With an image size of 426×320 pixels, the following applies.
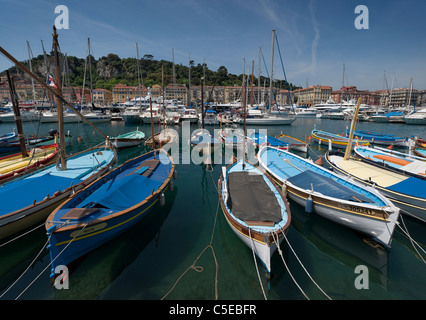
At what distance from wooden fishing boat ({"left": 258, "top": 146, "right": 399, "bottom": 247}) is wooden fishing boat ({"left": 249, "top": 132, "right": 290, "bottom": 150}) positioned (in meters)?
10.2

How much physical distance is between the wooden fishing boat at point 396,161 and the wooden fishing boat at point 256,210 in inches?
374

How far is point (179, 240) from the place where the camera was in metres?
9.84

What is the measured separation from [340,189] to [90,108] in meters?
85.1

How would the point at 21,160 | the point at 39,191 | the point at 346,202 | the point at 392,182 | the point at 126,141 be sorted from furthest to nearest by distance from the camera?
the point at 126,141 < the point at 21,160 < the point at 392,182 < the point at 39,191 < the point at 346,202

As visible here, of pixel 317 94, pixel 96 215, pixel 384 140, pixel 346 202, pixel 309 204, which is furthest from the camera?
pixel 317 94

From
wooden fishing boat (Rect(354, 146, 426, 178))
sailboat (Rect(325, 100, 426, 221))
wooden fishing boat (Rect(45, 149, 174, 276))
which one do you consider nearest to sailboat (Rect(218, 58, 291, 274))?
wooden fishing boat (Rect(45, 149, 174, 276))

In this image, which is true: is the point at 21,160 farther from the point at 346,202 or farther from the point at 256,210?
the point at 346,202

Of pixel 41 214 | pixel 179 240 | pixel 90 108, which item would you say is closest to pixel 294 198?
pixel 179 240

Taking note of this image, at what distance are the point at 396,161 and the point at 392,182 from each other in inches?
212

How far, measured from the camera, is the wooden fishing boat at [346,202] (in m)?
8.42

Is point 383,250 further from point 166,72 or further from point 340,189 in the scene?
point 166,72

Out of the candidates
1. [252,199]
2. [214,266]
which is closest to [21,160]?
[214,266]

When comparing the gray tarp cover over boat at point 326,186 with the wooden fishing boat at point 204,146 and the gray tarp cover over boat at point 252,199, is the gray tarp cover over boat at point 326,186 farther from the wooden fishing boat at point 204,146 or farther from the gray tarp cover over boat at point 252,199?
the wooden fishing boat at point 204,146

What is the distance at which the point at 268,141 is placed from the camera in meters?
26.0
